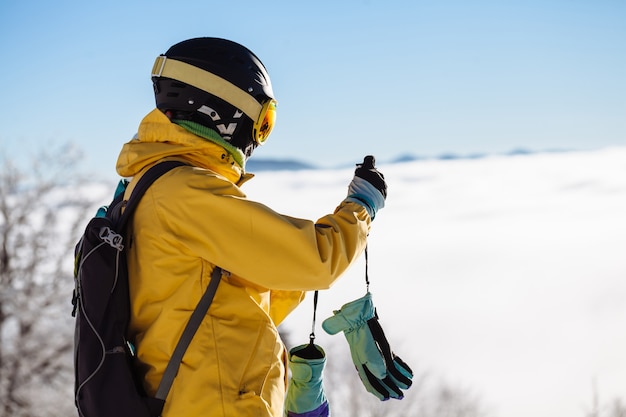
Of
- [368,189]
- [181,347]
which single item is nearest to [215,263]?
[181,347]

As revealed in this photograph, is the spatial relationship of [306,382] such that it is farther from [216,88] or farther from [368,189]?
[216,88]

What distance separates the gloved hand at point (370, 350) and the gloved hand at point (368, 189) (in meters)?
0.43

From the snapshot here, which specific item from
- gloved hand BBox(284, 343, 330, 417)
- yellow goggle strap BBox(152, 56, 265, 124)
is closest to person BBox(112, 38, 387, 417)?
yellow goggle strap BBox(152, 56, 265, 124)

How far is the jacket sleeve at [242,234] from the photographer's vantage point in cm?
203

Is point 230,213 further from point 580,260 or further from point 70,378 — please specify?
point 580,260

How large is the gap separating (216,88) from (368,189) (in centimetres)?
63

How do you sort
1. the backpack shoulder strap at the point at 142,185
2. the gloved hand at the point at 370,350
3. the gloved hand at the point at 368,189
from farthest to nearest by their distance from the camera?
the gloved hand at the point at 370,350
the gloved hand at the point at 368,189
the backpack shoulder strap at the point at 142,185

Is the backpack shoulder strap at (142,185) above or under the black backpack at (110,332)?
above

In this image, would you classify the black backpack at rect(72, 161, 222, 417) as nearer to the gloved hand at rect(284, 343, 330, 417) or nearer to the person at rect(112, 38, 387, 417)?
the person at rect(112, 38, 387, 417)

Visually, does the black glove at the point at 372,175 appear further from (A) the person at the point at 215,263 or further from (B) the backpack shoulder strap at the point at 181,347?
(B) the backpack shoulder strap at the point at 181,347

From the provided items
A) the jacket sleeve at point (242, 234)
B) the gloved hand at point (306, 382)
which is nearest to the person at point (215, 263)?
the jacket sleeve at point (242, 234)

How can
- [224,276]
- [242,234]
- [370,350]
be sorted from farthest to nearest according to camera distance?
[370,350]
[224,276]
[242,234]

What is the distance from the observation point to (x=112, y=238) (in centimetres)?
209

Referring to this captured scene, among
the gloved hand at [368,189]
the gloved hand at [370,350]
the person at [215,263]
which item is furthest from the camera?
the gloved hand at [370,350]
